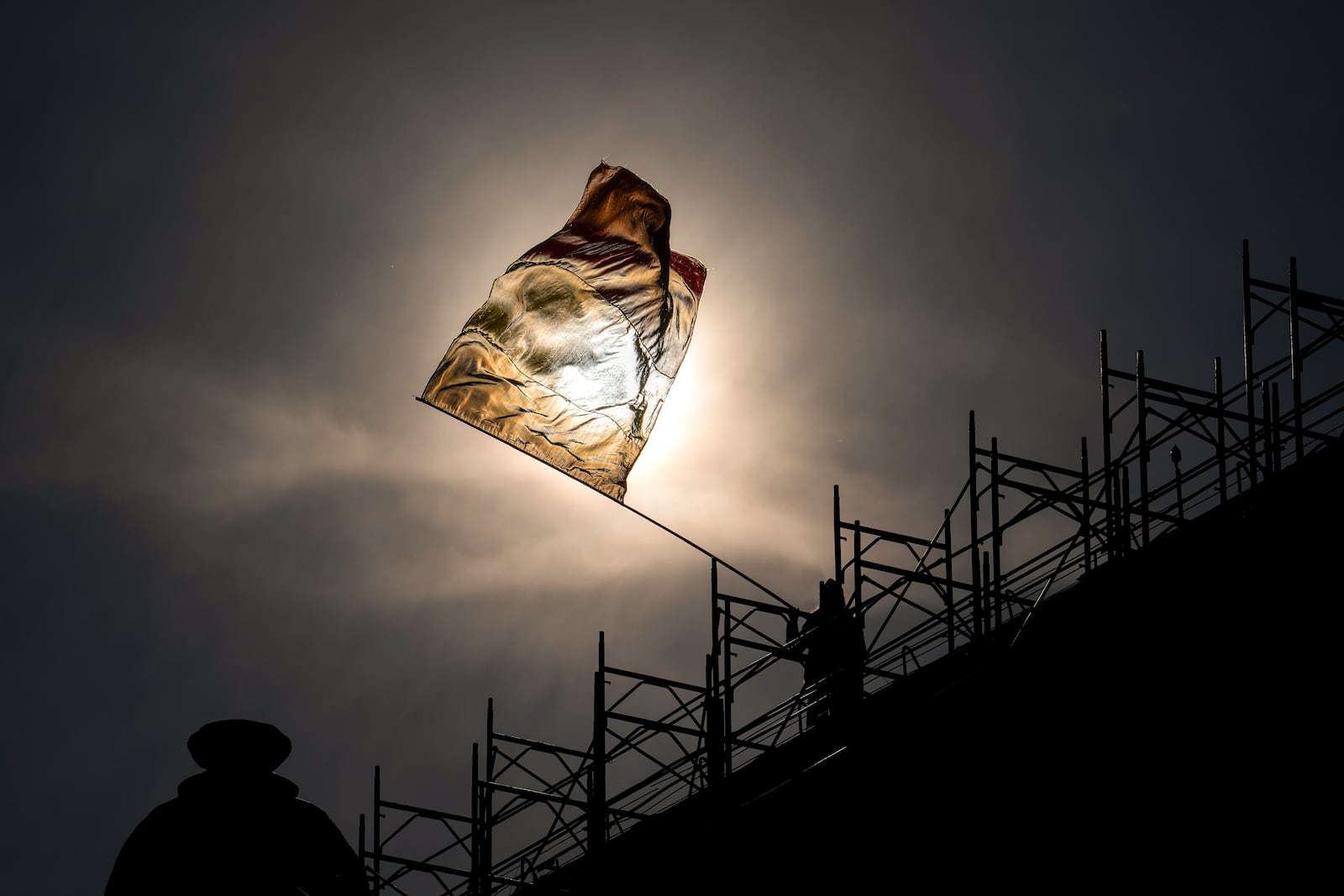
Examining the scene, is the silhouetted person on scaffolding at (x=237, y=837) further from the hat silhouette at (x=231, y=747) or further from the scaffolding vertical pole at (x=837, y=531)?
the scaffolding vertical pole at (x=837, y=531)

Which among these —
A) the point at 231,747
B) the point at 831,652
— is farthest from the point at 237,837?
the point at 831,652

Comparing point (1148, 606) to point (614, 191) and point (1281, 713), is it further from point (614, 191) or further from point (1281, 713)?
point (614, 191)

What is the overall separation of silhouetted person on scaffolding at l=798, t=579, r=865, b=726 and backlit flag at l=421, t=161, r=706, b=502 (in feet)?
9.60

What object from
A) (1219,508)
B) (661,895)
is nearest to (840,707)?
(661,895)

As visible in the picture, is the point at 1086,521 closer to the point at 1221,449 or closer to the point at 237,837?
the point at 1221,449

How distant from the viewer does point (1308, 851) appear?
12484mm

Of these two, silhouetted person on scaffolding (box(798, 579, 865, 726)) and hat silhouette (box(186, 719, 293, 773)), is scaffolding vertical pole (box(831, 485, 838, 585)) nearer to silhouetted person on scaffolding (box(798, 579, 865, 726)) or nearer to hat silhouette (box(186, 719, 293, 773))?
silhouetted person on scaffolding (box(798, 579, 865, 726))

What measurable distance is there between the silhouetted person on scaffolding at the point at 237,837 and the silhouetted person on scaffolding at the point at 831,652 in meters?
5.56

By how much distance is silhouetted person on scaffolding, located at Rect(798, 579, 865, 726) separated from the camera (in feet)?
52.4

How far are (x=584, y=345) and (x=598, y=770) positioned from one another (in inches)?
238

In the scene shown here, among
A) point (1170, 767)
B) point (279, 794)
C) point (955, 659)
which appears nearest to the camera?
point (279, 794)

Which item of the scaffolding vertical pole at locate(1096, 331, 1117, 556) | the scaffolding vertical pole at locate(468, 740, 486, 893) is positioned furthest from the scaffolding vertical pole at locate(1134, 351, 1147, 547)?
the scaffolding vertical pole at locate(468, 740, 486, 893)

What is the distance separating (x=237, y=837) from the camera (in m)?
11.9

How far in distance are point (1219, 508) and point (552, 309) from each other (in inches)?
259
